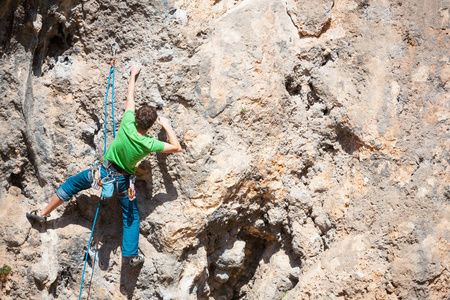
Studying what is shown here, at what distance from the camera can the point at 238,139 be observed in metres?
4.04

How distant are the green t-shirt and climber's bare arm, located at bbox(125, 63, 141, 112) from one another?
10cm

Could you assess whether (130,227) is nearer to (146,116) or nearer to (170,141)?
(170,141)

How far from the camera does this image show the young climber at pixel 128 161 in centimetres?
359

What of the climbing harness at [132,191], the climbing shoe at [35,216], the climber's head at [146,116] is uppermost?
the climber's head at [146,116]

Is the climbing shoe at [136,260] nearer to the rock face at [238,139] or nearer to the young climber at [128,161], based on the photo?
the young climber at [128,161]

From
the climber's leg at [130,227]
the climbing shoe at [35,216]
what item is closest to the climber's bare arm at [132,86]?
the climber's leg at [130,227]

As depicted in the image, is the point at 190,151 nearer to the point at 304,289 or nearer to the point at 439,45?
the point at 304,289

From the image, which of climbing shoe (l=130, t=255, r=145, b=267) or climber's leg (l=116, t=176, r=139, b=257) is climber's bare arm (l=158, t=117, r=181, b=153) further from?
climbing shoe (l=130, t=255, r=145, b=267)

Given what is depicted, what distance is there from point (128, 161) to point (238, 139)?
1.10 meters

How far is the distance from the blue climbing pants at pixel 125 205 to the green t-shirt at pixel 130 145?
0.69 feet

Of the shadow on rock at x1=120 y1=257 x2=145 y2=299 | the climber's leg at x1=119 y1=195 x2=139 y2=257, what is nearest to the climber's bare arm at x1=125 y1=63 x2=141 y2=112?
the climber's leg at x1=119 y1=195 x2=139 y2=257

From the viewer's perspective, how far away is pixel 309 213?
4.29 meters

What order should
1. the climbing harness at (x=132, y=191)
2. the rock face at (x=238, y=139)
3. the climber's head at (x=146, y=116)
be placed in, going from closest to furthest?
the climber's head at (x=146, y=116) < the climbing harness at (x=132, y=191) < the rock face at (x=238, y=139)

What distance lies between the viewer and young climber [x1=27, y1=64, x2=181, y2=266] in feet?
Answer: 11.8
